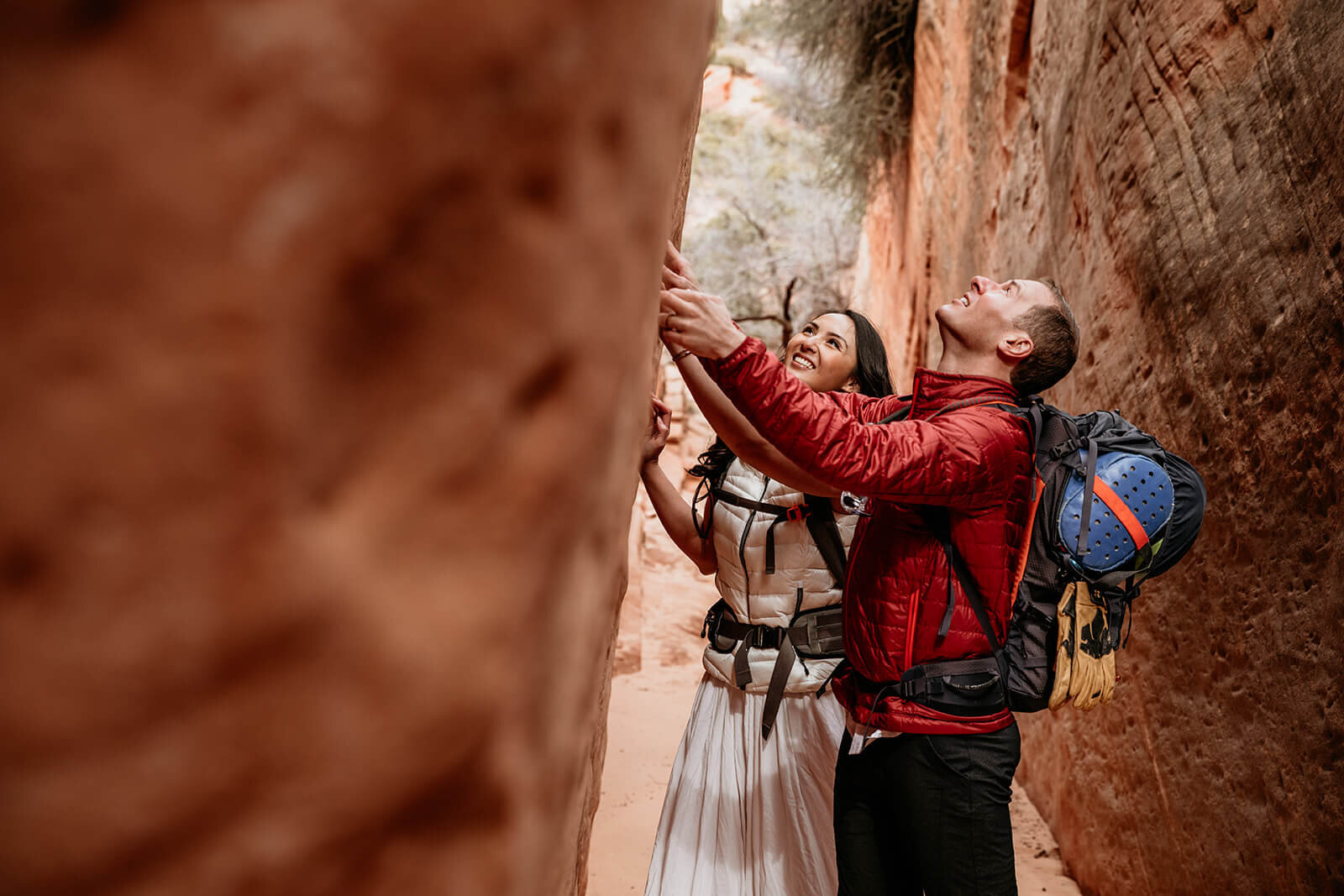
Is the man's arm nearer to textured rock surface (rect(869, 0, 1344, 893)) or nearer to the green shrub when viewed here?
textured rock surface (rect(869, 0, 1344, 893))

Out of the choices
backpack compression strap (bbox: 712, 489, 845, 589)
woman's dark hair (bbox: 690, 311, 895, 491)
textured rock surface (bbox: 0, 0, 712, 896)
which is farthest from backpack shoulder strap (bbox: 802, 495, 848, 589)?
textured rock surface (bbox: 0, 0, 712, 896)

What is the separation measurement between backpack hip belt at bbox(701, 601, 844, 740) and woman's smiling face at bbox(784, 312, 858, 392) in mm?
454

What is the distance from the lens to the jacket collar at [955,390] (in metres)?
1.50

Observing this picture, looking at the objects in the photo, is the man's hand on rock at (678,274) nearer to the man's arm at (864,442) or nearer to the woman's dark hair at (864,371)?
the man's arm at (864,442)

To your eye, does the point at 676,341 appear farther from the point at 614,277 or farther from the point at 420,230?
the point at 420,230

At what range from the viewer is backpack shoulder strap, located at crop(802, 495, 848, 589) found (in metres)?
1.90

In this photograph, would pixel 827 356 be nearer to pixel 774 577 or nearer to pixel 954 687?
pixel 774 577

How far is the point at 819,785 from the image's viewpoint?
1.93m

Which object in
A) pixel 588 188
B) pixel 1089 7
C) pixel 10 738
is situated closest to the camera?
pixel 10 738

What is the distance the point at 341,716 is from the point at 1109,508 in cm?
131

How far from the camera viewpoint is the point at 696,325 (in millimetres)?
1206

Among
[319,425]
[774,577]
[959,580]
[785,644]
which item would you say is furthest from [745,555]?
[319,425]

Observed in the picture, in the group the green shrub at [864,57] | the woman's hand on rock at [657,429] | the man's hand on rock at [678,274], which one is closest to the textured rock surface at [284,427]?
the man's hand on rock at [678,274]

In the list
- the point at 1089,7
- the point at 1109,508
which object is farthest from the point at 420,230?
the point at 1089,7
